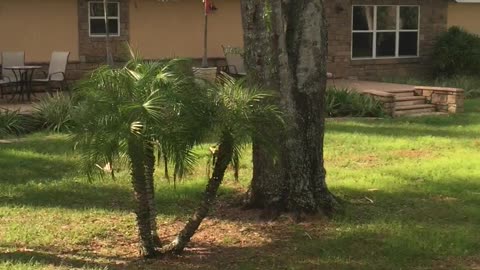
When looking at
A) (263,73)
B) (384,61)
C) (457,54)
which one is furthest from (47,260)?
(457,54)

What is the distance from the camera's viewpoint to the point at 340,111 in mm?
13336

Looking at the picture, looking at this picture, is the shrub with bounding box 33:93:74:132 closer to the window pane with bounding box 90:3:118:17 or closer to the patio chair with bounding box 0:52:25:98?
the patio chair with bounding box 0:52:25:98

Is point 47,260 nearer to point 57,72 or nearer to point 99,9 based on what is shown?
point 57,72

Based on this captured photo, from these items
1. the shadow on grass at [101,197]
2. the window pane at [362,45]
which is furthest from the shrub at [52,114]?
the window pane at [362,45]

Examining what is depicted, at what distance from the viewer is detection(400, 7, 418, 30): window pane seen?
789 inches

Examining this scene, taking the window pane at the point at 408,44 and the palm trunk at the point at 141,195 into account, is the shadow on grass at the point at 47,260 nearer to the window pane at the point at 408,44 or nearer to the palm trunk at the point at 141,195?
the palm trunk at the point at 141,195

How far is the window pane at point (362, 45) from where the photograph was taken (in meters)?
19.3

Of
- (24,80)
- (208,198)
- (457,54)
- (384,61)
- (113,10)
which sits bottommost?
(208,198)

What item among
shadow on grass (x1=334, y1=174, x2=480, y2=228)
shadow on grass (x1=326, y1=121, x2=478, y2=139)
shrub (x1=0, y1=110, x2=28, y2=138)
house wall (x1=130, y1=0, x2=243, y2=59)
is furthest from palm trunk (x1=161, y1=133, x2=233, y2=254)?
house wall (x1=130, y1=0, x2=243, y2=59)

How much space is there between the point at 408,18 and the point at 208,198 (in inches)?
631

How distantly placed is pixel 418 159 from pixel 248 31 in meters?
3.93

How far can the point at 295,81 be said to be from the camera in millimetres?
6227

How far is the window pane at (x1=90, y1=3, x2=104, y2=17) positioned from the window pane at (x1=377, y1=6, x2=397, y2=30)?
7.78m

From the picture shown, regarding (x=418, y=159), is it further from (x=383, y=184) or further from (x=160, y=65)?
(x=160, y=65)
